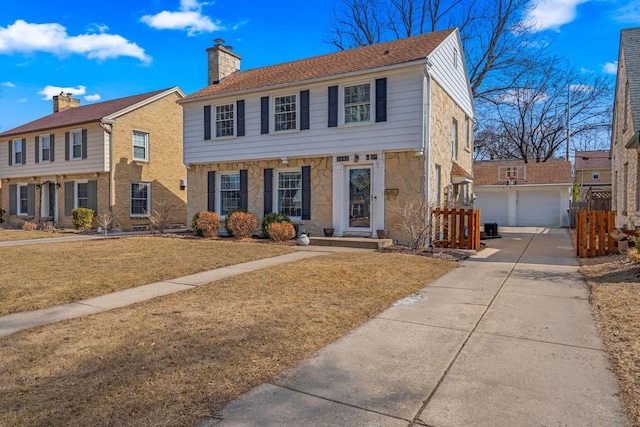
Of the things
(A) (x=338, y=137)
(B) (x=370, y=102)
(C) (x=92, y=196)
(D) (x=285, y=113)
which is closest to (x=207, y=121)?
(D) (x=285, y=113)

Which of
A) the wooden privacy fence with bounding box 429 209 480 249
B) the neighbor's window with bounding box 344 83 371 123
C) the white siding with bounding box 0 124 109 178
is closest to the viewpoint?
the wooden privacy fence with bounding box 429 209 480 249

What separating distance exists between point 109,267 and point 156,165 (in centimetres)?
1359

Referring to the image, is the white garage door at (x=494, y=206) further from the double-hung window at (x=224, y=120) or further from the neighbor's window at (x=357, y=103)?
the double-hung window at (x=224, y=120)

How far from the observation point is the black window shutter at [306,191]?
44.8 ft

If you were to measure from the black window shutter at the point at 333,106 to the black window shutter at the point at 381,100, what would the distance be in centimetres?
139

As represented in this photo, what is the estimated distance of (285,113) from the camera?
556 inches

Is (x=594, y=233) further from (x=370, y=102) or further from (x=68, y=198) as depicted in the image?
(x=68, y=198)

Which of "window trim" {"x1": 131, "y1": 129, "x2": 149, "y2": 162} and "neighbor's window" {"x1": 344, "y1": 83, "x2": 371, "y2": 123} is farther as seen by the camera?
"window trim" {"x1": 131, "y1": 129, "x2": 149, "y2": 162}

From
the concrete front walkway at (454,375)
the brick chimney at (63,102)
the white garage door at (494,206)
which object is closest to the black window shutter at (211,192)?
the concrete front walkway at (454,375)

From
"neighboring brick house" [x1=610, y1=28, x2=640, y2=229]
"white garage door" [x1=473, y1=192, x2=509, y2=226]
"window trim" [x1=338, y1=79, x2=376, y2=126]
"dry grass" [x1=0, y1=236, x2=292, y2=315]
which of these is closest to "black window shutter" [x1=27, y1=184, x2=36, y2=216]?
"dry grass" [x1=0, y1=236, x2=292, y2=315]

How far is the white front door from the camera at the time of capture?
12789 millimetres

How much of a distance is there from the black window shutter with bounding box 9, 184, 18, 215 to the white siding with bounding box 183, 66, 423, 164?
43.3 ft

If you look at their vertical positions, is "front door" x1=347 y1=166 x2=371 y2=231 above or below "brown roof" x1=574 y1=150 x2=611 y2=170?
below

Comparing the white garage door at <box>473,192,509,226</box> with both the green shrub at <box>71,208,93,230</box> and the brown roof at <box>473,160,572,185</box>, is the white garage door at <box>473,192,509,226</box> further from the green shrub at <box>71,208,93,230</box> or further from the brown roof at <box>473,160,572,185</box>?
the green shrub at <box>71,208,93,230</box>
